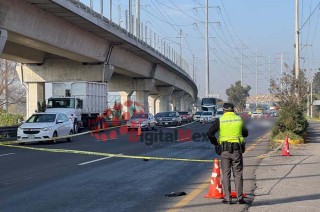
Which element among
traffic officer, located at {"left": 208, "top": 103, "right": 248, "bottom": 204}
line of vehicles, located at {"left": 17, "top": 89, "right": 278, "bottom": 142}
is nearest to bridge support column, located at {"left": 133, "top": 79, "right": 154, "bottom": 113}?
line of vehicles, located at {"left": 17, "top": 89, "right": 278, "bottom": 142}

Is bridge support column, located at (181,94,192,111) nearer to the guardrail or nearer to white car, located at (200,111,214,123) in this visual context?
white car, located at (200,111,214,123)

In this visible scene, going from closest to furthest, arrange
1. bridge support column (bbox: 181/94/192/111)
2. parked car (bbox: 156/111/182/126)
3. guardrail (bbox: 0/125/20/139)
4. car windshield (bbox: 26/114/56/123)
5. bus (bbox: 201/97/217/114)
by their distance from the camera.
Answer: car windshield (bbox: 26/114/56/123)
guardrail (bbox: 0/125/20/139)
parked car (bbox: 156/111/182/126)
bus (bbox: 201/97/217/114)
bridge support column (bbox: 181/94/192/111)

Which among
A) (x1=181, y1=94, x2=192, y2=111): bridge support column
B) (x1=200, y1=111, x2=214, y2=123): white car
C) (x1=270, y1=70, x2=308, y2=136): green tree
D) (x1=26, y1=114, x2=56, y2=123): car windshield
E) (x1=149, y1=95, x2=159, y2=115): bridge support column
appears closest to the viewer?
(x1=270, y1=70, x2=308, y2=136): green tree

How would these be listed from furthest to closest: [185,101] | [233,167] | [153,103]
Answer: [185,101] → [153,103] → [233,167]

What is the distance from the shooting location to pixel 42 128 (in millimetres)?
24438

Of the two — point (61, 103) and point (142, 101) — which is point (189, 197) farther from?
point (142, 101)

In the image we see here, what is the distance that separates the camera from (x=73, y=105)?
3500 centimetres

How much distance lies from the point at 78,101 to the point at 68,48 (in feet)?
13.3

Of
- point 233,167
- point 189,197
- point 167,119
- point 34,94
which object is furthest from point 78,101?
point 233,167

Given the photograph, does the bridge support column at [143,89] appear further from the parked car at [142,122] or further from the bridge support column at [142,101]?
the parked car at [142,122]

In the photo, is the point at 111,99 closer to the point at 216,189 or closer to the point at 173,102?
the point at 173,102

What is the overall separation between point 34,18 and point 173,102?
86.1 metres

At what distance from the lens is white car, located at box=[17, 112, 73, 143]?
80.1ft

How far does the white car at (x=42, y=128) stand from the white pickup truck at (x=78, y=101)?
647 centimetres
